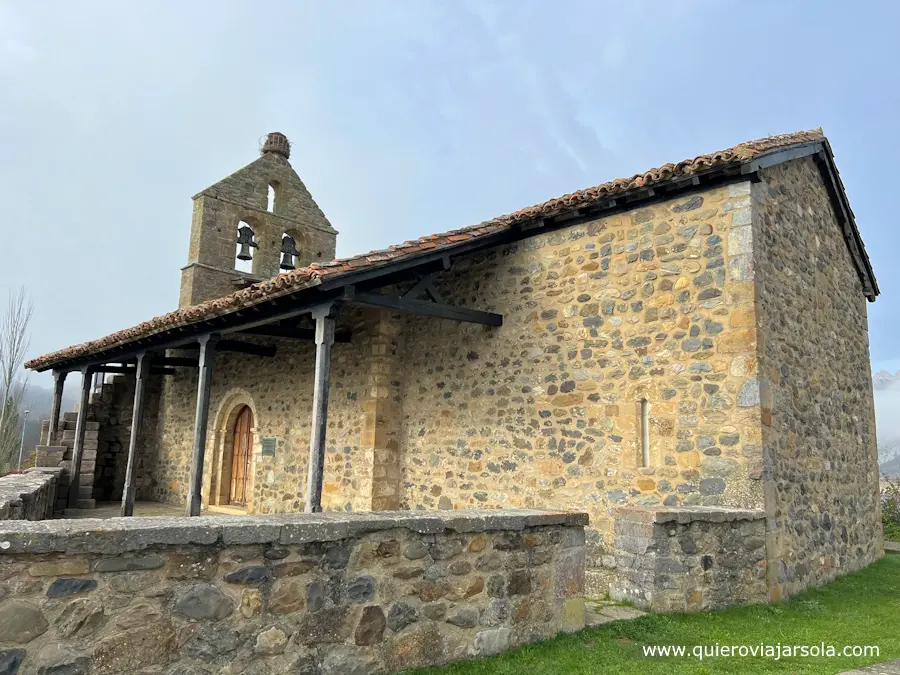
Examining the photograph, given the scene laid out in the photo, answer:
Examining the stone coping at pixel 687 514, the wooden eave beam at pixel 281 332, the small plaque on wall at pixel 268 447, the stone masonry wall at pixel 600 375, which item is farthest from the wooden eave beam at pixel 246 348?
the stone coping at pixel 687 514

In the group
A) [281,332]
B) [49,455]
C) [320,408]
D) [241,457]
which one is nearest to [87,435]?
[49,455]

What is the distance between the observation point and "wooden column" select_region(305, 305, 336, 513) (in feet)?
22.3

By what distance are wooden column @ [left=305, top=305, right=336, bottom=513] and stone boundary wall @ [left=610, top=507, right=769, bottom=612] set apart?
3125 mm

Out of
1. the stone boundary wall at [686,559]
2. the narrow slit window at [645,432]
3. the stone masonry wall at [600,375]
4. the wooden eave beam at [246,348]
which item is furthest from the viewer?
the wooden eave beam at [246,348]

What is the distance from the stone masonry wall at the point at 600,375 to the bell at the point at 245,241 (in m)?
6.01

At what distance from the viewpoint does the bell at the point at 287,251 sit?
46.2 feet

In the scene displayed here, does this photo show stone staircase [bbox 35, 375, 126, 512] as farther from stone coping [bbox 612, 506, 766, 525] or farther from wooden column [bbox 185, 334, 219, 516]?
stone coping [bbox 612, 506, 766, 525]

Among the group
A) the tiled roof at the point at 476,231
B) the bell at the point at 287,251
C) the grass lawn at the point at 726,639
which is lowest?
the grass lawn at the point at 726,639

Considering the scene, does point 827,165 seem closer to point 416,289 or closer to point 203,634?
point 416,289

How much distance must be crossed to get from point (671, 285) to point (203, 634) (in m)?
5.45

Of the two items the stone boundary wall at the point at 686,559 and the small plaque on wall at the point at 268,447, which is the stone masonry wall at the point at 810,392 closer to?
the stone boundary wall at the point at 686,559

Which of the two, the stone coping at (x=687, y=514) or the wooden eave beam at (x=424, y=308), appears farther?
the wooden eave beam at (x=424, y=308)

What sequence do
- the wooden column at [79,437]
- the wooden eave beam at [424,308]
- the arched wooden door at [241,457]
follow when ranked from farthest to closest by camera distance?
the arched wooden door at [241,457]
the wooden column at [79,437]
the wooden eave beam at [424,308]

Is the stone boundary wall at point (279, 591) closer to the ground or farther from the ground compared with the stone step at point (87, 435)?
closer to the ground
